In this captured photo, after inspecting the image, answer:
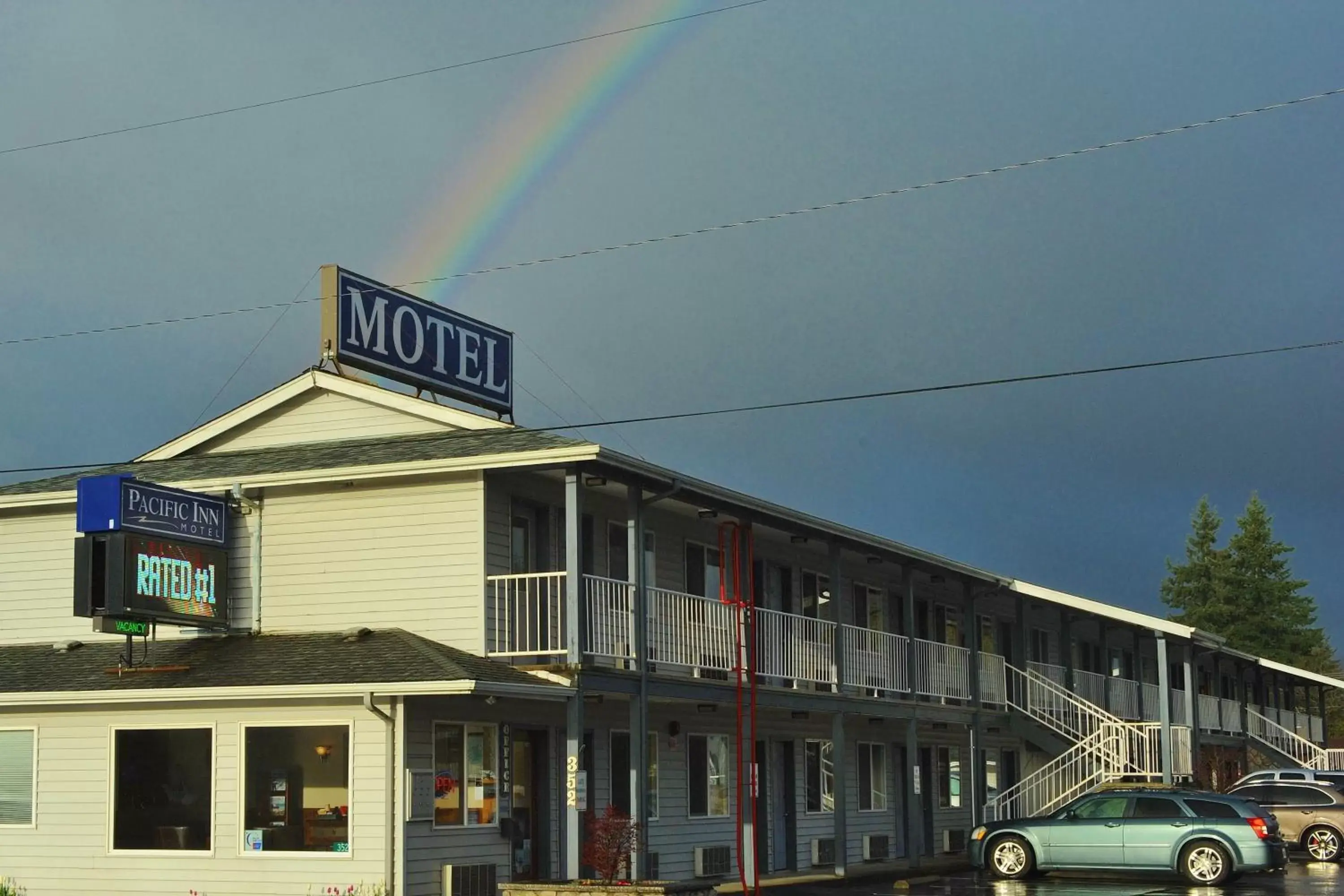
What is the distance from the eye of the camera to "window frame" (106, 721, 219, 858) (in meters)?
22.7

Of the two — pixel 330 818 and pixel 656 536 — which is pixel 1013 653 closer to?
pixel 656 536

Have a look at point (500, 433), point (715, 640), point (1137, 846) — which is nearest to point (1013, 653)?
point (1137, 846)

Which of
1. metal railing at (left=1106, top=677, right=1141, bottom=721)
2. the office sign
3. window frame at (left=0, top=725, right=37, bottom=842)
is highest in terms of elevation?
the office sign

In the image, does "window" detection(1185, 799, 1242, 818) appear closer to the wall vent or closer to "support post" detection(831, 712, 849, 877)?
"support post" detection(831, 712, 849, 877)

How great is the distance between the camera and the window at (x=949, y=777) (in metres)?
37.6

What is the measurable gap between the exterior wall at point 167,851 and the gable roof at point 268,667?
20.1 inches

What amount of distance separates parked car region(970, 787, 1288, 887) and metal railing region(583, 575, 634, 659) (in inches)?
337

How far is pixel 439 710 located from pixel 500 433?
4542mm

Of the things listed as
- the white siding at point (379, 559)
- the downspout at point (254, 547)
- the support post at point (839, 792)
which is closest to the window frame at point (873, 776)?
the support post at point (839, 792)

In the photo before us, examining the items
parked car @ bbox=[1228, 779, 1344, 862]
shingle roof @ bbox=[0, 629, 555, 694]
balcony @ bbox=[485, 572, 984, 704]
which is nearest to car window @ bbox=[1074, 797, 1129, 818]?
balcony @ bbox=[485, 572, 984, 704]

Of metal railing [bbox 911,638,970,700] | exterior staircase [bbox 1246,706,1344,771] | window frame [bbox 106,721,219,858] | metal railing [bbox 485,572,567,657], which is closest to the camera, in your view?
window frame [bbox 106,721,219,858]

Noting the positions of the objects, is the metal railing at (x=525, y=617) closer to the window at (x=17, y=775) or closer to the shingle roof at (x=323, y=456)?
the shingle roof at (x=323, y=456)

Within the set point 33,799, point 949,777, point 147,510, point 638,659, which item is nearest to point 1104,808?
point 638,659

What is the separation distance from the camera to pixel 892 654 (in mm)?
32406
